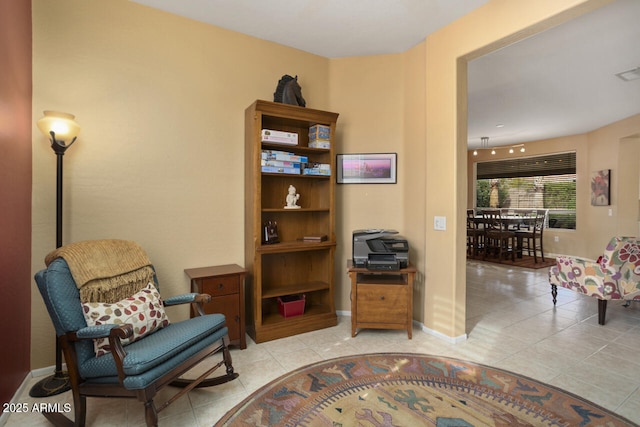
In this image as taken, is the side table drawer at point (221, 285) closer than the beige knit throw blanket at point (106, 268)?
No

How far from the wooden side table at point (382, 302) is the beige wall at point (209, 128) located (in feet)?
1.08

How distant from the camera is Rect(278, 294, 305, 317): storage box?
3.02 meters

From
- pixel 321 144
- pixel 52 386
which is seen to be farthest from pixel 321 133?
pixel 52 386

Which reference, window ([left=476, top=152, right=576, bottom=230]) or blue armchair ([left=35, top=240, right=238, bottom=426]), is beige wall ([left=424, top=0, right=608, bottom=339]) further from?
window ([left=476, top=152, right=576, bottom=230])

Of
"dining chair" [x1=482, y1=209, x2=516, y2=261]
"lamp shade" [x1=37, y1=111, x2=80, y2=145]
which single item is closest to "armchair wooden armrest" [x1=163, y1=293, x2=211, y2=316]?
"lamp shade" [x1=37, y1=111, x2=80, y2=145]

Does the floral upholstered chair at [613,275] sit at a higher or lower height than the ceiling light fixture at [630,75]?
lower

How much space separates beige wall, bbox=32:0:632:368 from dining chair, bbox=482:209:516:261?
4.35m

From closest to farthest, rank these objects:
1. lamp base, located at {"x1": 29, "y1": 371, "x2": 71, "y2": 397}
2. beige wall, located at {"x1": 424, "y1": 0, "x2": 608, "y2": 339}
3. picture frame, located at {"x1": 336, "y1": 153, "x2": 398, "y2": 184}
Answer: lamp base, located at {"x1": 29, "y1": 371, "x2": 71, "y2": 397} < beige wall, located at {"x1": 424, "y1": 0, "x2": 608, "y2": 339} < picture frame, located at {"x1": 336, "y1": 153, "x2": 398, "y2": 184}

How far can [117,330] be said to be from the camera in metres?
1.55

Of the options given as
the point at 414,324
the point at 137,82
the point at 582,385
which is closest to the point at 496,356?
the point at 582,385

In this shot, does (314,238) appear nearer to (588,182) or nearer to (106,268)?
(106,268)

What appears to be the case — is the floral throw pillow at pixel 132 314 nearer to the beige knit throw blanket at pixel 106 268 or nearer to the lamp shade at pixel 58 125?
the beige knit throw blanket at pixel 106 268

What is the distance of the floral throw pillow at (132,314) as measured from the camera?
5.85 feet

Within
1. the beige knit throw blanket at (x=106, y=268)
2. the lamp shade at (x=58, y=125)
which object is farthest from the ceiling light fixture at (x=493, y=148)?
the lamp shade at (x=58, y=125)
